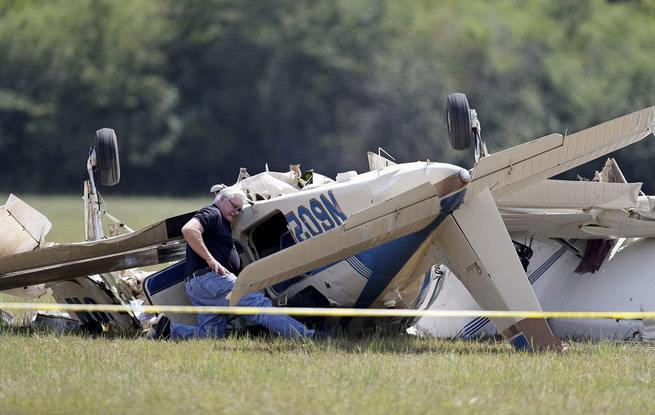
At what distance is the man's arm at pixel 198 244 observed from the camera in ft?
40.5

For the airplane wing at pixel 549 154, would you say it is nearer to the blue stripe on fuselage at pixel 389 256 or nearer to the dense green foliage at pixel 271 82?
the blue stripe on fuselage at pixel 389 256

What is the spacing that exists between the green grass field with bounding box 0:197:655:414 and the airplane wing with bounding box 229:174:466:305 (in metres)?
0.67

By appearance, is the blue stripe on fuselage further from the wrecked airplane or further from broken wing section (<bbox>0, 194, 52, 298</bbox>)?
broken wing section (<bbox>0, 194, 52, 298</bbox>)

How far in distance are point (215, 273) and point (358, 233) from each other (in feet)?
5.43

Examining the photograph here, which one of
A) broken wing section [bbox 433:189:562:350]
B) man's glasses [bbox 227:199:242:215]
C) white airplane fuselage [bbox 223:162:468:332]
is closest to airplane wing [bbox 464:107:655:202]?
broken wing section [bbox 433:189:562:350]

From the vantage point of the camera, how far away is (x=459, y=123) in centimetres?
1415

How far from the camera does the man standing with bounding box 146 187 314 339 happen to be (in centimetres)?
1236

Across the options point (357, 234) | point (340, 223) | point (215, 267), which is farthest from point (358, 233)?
point (215, 267)

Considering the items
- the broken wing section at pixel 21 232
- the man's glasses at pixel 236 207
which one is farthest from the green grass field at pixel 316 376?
the man's glasses at pixel 236 207

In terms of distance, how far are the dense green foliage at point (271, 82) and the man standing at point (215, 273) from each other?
33481mm

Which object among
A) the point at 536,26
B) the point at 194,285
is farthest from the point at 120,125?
the point at 194,285

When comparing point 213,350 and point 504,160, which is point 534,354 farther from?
point 213,350

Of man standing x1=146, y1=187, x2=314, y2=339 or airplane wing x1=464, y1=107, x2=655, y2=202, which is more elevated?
airplane wing x1=464, y1=107, x2=655, y2=202

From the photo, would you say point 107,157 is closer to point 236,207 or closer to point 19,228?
point 19,228
